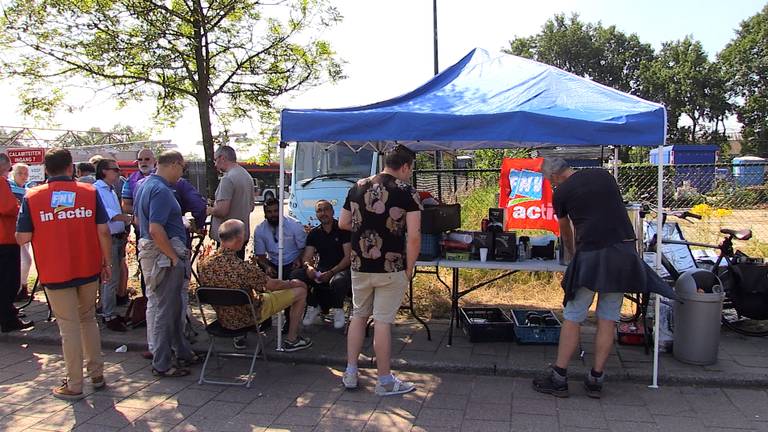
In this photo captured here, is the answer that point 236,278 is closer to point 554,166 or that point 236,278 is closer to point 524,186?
point 554,166

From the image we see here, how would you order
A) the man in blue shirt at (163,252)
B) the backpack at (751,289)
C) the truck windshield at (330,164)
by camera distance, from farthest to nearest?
1. the truck windshield at (330,164)
2. the backpack at (751,289)
3. the man in blue shirt at (163,252)

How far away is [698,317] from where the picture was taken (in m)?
4.14

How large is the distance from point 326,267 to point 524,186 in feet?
7.12

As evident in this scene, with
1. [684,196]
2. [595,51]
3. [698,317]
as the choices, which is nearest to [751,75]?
[595,51]

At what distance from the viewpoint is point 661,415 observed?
351cm

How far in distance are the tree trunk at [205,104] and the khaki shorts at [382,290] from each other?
3.79 meters

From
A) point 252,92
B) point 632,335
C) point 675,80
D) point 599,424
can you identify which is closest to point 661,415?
point 599,424

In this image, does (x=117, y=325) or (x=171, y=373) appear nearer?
(x=171, y=373)

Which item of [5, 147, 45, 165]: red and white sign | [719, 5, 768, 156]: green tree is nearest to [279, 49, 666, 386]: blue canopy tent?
[5, 147, 45, 165]: red and white sign

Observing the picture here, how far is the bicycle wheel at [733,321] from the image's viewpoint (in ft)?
15.8

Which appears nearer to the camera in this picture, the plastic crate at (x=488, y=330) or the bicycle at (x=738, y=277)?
the bicycle at (x=738, y=277)

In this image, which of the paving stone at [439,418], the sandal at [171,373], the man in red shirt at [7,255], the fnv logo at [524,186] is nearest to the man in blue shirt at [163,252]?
the sandal at [171,373]

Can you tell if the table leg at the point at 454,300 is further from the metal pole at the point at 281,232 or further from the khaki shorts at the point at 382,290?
the metal pole at the point at 281,232

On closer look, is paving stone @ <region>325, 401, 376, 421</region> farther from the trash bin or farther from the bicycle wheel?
the bicycle wheel
